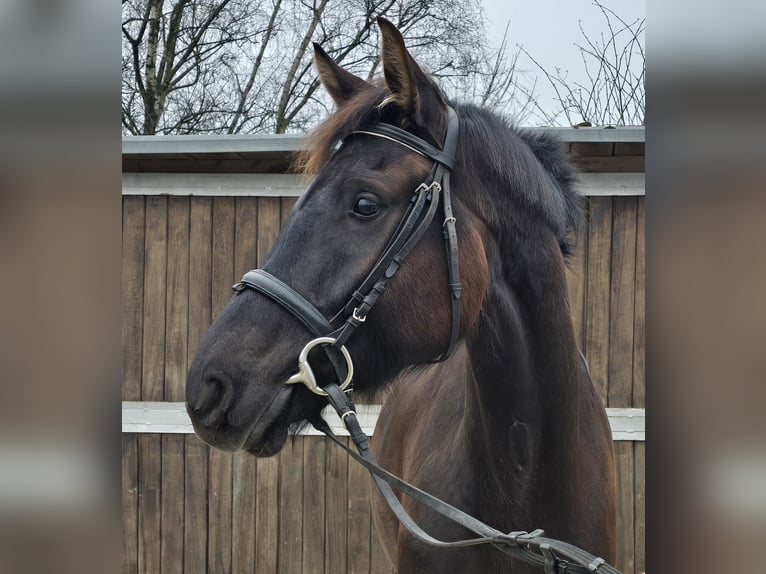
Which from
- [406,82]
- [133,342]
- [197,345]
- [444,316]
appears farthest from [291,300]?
[133,342]

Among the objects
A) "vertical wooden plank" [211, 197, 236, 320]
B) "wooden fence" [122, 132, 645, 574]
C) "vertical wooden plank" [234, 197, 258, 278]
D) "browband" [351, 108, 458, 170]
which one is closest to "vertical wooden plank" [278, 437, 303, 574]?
"wooden fence" [122, 132, 645, 574]

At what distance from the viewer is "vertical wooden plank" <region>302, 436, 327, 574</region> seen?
3.92 meters

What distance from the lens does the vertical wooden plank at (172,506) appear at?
400 cm

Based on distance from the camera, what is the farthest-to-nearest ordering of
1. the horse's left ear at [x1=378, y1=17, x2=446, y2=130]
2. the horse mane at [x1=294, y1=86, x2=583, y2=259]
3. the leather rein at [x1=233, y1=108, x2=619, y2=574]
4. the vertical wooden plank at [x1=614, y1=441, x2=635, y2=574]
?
the vertical wooden plank at [x1=614, y1=441, x2=635, y2=574]
the horse mane at [x1=294, y1=86, x2=583, y2=259]
the horse's left ear at [x1=378, y1=17, x2=446, y2=130]
the leather rein at [x1=233, y1=108, x2=619, y2=574]

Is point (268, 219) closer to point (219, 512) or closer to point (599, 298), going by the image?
point (219, 512)

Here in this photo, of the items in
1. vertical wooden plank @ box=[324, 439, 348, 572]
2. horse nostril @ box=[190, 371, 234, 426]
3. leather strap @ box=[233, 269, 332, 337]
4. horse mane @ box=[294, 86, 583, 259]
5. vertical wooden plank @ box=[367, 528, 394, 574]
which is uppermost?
horse mane @ box=[294, 86, 583, 259]

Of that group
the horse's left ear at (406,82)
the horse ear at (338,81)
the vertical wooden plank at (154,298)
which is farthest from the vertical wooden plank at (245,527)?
the horse's left ear at (406,82)

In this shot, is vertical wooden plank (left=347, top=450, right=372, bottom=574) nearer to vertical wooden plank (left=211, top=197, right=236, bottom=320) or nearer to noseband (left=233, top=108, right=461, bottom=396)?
vertical wooden plank (left=211, top=197, right=236, bottom=320)

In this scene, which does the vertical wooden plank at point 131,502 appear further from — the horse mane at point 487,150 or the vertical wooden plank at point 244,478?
the horse mane at point 487,150

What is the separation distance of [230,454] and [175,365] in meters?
0.67

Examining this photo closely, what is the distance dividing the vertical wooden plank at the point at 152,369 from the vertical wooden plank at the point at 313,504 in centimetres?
94

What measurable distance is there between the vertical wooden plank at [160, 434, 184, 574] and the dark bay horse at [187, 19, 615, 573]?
246 cm

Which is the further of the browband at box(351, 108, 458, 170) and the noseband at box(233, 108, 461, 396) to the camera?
the browband at box(351, 108, 458, 170)
